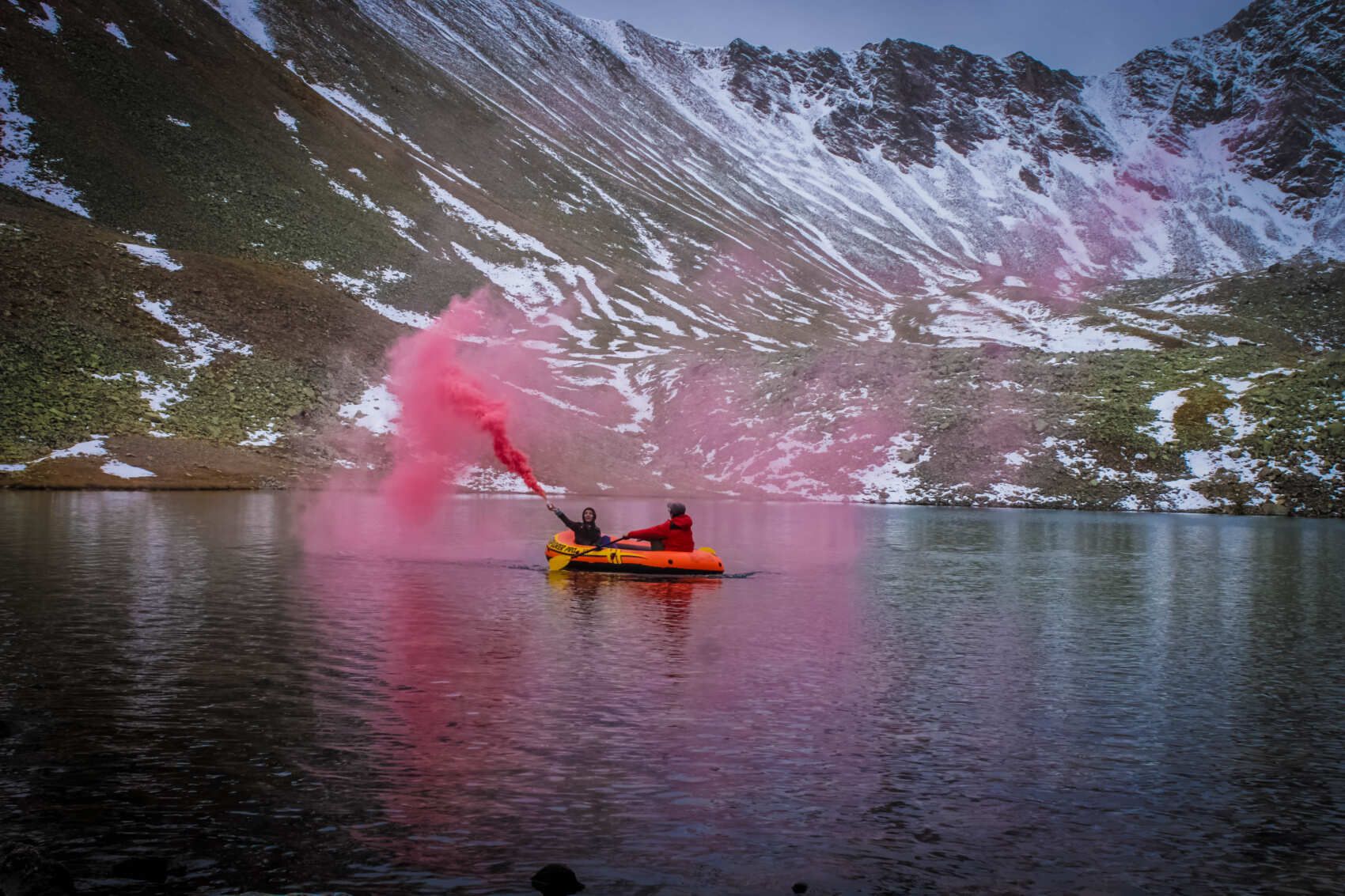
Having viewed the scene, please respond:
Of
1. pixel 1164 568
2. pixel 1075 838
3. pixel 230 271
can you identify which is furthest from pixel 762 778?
pixel 230 271

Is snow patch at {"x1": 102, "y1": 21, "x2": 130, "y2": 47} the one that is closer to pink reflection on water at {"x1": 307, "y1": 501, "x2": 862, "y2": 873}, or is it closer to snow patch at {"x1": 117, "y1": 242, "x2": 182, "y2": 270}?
snow patch at {"x1": 117, "y1": 242, "x2": 182, "y2": 270}

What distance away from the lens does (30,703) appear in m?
17.9

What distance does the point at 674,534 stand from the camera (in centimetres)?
4088

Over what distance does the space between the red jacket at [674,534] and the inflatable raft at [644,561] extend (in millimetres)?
505

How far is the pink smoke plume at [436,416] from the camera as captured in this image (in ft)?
176

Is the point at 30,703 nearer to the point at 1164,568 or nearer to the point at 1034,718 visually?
the point at 1034,718

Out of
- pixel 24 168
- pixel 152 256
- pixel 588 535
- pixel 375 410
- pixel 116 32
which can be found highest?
pixel 116 32

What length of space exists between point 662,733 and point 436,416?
3384 inches

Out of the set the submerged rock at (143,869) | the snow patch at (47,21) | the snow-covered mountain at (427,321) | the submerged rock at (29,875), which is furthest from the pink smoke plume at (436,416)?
the snow patch at (47,21)

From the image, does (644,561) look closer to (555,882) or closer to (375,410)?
(555,882)

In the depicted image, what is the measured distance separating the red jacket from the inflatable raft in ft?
1.66

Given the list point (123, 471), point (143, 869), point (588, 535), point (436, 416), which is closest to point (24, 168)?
point (123, 471)

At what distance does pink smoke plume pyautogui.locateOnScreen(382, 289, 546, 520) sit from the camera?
53.7 m

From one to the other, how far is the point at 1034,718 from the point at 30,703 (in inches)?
659
